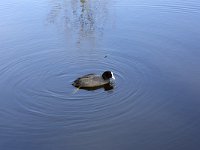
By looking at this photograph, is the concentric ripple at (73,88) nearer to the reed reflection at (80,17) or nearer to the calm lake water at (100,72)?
the calm lake water at (100,72)

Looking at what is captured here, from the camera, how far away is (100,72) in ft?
34.3

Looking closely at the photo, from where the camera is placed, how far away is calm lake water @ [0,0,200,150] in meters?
7.70

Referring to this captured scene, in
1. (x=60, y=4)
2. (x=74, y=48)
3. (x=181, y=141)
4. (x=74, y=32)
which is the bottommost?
(x=181, y=141)

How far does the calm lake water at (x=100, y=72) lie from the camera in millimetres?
7695

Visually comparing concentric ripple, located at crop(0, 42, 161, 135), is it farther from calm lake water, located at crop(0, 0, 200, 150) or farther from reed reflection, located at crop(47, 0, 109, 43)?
reed reflection, located at crop(47, 0, 109, 43)

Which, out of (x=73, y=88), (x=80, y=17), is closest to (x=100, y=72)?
(x=73, y=88)

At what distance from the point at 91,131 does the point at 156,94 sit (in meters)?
2.00

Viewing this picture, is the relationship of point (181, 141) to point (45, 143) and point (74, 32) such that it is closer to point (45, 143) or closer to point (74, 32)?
point (45, 143)

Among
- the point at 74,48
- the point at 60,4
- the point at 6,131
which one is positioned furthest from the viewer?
the point at 60,4

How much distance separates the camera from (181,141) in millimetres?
7309

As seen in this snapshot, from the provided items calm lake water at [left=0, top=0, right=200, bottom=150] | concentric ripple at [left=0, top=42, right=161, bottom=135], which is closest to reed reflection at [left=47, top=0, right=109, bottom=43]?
calm lake water at [left=0, top=0, right=200, bottom=150]

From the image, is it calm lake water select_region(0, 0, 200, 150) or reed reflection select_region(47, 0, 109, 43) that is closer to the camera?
calm lake water select_region(0, 0, 200, 150)

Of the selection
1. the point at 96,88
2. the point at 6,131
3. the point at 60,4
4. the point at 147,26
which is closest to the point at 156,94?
the point at 96,88

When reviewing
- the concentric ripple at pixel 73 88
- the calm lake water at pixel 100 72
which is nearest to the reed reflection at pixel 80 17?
the calm lake water at pixel 100 72
